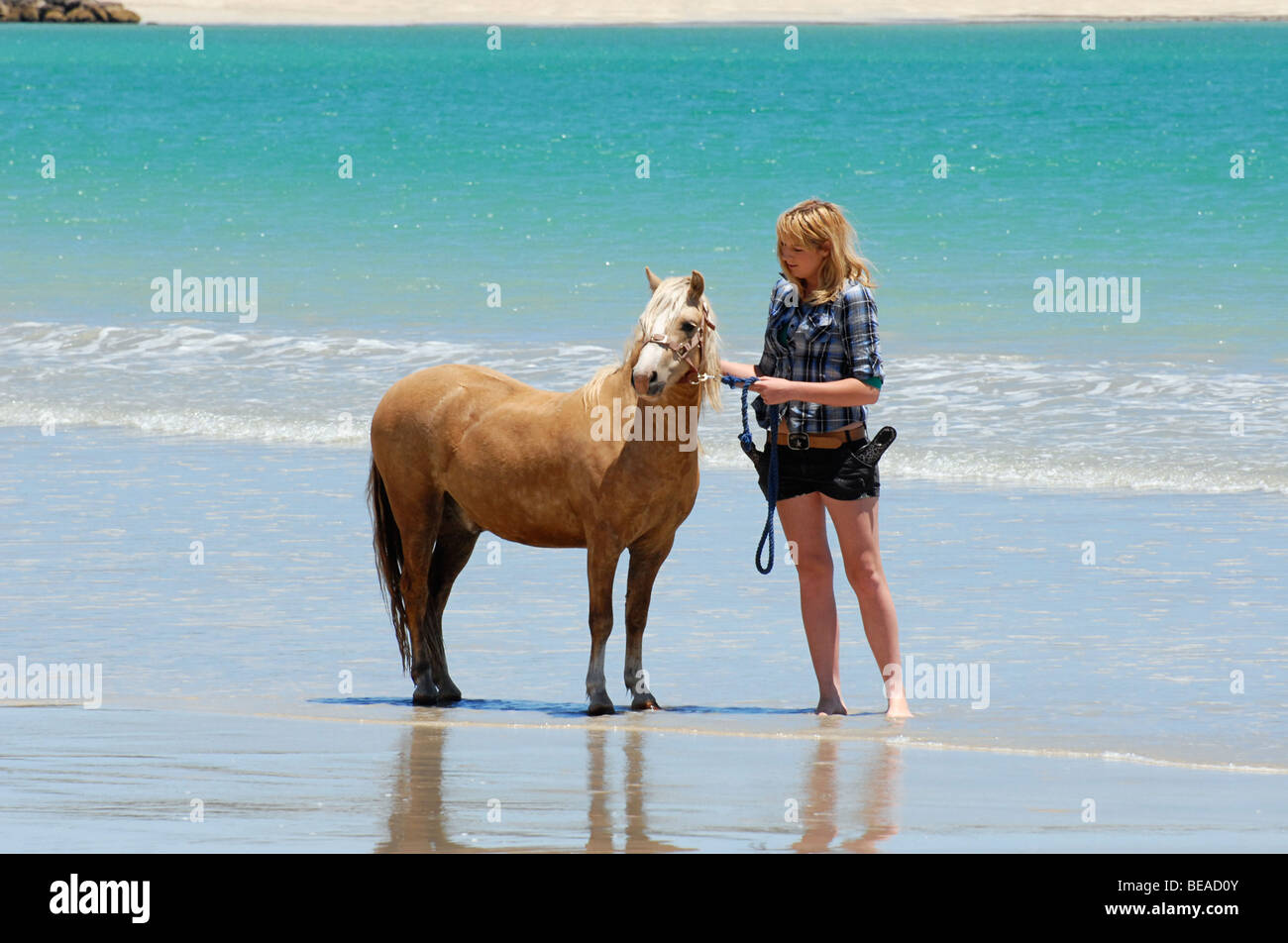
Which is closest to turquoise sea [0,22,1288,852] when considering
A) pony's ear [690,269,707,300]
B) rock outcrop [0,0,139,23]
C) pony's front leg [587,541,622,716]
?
pony's front leg [587,541,622,716]

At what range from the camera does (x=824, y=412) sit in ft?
19.2

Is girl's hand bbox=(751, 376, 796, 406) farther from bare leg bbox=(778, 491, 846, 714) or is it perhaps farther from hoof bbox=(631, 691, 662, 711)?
hoof bbox=(631, 691, 662, 711)

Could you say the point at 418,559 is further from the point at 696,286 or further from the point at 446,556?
the point at 696,286

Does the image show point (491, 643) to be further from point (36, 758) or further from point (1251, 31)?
point (1251, 31)

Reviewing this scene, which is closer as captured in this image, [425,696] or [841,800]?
[841,800]

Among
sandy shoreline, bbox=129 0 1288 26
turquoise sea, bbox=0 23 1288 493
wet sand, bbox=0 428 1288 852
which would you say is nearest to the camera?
wet sand, bbox=0 428 1288 852

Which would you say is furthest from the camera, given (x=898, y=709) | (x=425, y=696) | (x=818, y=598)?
(x=425, y=696)

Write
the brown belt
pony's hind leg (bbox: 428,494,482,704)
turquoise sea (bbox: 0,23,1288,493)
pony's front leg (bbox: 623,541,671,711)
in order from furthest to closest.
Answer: turquoise sea (bbox: 0,23,1288,493) < pony's hind leg (bbox: 428,494,482,704) < pony's front leg (bbox: 623,541,671,711) < the brown belt

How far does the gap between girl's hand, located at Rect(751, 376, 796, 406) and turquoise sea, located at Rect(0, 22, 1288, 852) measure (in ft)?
3.51

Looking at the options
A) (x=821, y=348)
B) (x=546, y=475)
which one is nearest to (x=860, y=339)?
(x=821, y=348)

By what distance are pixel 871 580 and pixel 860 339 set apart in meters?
0.84

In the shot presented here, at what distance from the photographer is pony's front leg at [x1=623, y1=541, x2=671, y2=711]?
612 cm

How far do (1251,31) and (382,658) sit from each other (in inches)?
3634

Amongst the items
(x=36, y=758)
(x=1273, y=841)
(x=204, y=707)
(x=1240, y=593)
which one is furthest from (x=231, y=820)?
(x=1240, y=593)
